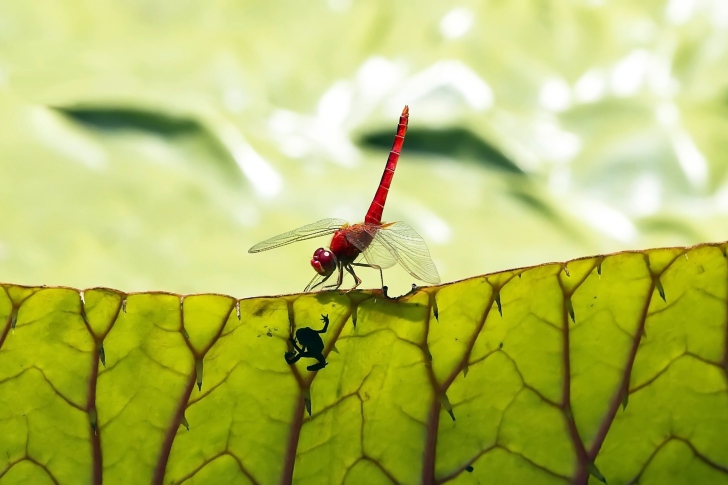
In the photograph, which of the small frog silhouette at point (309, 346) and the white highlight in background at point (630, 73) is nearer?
the small frog silhouette at point (309, 346)

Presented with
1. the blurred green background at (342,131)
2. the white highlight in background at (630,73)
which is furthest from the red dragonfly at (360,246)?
the white highlight in background at (630,73)

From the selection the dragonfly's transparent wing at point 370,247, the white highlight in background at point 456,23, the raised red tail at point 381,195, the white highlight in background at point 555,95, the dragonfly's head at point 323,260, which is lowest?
the dragonfly's head at point 323,260

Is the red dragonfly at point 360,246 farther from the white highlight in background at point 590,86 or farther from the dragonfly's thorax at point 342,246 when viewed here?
the white highlight in background at point 590,86

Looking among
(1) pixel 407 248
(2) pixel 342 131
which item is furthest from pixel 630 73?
(1) pixel 407 248

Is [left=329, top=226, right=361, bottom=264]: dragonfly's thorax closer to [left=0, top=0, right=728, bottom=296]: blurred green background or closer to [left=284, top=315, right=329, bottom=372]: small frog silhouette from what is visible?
[left=0, top=0, right=728, bottom=296]: blurred green background

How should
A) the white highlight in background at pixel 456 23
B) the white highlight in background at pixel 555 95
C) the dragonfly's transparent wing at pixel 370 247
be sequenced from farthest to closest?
the white highlight in background at pixel 456 23 → the white highlight in background at pixel 555 95 → the dragonfly's transparent wing at pixel 370 247

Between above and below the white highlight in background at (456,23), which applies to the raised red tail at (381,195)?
below

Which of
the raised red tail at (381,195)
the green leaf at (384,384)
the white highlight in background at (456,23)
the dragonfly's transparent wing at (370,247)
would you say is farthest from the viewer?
the white highlight in background at (456,23)

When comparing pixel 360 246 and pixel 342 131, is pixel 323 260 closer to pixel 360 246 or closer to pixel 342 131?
pixel 360 246
